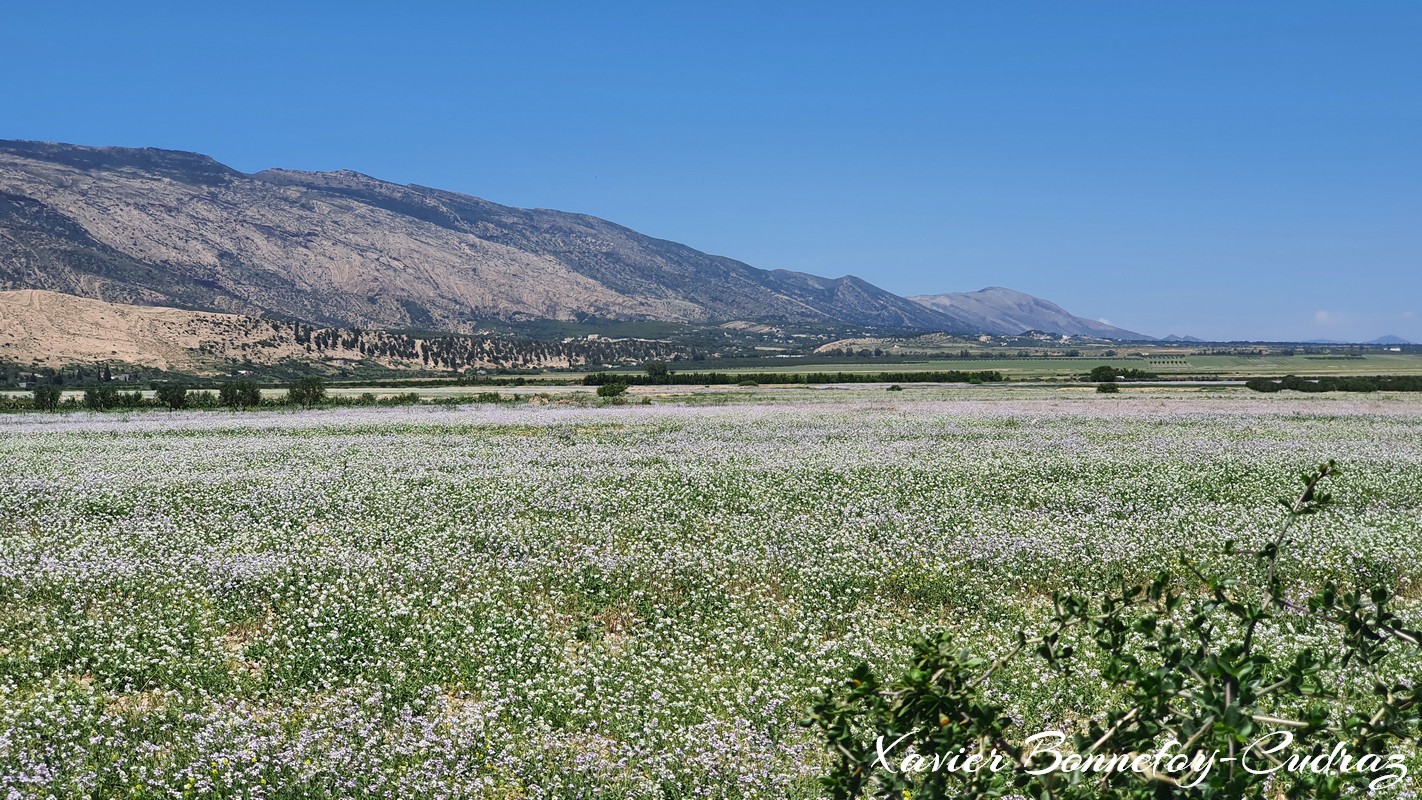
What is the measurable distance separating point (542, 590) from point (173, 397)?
207 ft

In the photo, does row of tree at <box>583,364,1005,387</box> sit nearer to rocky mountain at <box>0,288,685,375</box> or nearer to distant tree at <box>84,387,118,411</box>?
distant tree at <box>84,387,118,411</box>

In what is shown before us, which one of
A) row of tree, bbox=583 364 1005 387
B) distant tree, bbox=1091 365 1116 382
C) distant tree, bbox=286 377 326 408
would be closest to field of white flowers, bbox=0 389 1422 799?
distant tree, bbox=286 377 326 408

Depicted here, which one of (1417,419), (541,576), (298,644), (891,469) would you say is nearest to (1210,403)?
(1417,419)

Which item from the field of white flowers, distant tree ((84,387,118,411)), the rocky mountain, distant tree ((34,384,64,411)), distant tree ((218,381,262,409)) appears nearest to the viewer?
the field of white flowers

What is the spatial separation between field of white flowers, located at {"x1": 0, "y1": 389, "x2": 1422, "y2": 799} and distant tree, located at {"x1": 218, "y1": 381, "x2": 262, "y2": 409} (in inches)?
1463

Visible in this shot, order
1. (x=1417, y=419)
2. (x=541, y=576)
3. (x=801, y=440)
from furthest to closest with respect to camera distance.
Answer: (x=1417, y=419), (x=801, y=440), (x=541, y=576)

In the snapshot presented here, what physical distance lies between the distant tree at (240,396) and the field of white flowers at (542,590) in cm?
3716

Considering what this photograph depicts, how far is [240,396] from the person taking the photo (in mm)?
66188

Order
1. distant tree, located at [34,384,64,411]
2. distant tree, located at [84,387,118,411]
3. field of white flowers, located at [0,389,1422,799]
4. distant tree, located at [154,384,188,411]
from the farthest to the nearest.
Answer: distant tree, located at [154,384,188,411], distant tree, located at [84,387,118,411], distant tree, located at [34,384,64,411], field of white flowers, located at [0,389,1422,799]

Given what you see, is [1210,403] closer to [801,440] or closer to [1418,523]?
[801,440]

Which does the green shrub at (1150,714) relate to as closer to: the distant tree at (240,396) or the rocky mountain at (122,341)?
the distant tree at (240,396)

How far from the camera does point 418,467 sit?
27297mm

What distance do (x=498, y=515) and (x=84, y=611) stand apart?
26.7ft

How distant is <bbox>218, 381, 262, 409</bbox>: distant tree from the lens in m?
65.9
